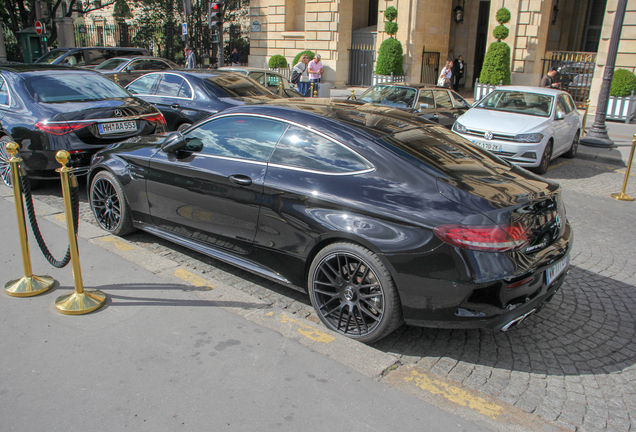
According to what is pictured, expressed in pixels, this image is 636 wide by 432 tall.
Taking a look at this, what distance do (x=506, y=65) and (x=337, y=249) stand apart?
18689mm

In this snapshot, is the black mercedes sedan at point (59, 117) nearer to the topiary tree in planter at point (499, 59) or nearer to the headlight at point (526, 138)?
the headlight at point (526, 138)

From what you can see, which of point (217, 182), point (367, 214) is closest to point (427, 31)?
point (217, 182)

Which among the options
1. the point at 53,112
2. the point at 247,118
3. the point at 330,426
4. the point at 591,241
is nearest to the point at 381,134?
the point at 247,118

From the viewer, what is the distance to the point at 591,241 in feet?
19.9

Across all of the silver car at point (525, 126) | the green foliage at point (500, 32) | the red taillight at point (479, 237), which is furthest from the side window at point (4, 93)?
the green foliage at point (500, 32)

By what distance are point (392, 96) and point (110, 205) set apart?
28.2 ft

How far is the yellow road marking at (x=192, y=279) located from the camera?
4.38m

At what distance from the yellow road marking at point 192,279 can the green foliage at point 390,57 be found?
1969cm

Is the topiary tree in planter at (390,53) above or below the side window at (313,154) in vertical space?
above

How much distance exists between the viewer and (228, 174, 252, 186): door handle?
4086 millimetres

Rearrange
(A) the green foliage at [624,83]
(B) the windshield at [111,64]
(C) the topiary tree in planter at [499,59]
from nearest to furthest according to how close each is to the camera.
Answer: (B) the windshield at [111,64], (A) the green foliage at [624,83], (C) the topiary tree in planter at [499,59]

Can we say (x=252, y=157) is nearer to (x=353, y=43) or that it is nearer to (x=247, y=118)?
(x=247, y=118)

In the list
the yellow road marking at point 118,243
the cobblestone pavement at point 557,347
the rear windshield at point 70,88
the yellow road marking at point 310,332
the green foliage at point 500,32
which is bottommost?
the cobblestone pavement at point 557,347

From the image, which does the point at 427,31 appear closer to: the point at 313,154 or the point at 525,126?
the point at 525,126
